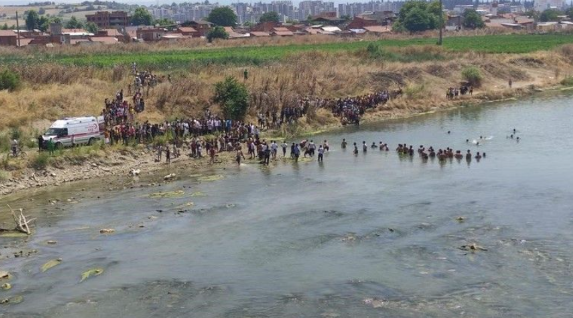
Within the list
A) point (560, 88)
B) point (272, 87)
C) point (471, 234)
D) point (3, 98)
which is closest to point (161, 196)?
point (471, 234)

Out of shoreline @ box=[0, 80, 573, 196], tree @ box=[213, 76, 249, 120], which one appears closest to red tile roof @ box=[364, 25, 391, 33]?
tree @ box=[213, 76, 249, 120]

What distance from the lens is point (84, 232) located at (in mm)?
36688

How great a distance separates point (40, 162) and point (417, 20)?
395 ft

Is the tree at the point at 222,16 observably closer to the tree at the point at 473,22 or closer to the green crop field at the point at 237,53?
the tree at the point at 473,22

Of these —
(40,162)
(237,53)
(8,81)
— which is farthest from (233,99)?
(237,53)

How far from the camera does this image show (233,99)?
6394 centimetres

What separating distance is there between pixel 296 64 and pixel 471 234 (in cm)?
4964

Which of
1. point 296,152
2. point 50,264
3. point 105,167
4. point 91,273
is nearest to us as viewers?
point 91,273

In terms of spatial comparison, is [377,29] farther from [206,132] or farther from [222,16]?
[206,132]

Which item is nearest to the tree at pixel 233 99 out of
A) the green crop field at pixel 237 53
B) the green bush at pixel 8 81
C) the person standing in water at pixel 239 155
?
the person standing in water at pixel 239 155

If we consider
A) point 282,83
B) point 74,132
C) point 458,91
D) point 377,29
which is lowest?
point 458,91

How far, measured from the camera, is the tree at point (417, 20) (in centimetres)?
15788

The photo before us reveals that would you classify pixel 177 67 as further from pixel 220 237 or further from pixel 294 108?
pixel 220 237

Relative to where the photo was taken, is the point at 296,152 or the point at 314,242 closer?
the point at 314,242
